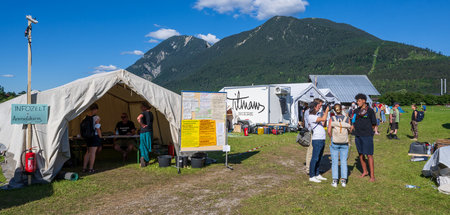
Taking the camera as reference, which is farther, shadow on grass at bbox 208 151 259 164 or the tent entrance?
the tent entrance

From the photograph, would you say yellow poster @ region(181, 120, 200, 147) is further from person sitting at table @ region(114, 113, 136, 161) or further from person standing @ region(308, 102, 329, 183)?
person standing @ region(308, 102, 329, 183)

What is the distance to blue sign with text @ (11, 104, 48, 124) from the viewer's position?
584 cm

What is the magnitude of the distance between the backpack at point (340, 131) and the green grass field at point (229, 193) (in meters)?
0.90

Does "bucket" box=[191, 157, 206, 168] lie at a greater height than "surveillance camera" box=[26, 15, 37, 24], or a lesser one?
lesser

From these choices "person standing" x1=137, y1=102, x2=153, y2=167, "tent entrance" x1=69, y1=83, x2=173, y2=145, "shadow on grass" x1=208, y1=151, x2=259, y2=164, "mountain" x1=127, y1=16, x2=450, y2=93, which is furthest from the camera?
"mountain" x1=127, y1=16, x2=450, y2=93

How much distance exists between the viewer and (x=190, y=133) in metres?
7.72

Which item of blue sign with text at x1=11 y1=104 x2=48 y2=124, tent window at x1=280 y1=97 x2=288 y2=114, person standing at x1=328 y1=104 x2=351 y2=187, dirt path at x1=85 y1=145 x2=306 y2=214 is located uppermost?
tent window at x1=280 y1=97 x2=288 y2=114

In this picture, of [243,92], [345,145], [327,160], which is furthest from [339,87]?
[345,145]

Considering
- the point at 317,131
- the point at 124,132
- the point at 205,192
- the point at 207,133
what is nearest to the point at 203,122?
the point at 207,133

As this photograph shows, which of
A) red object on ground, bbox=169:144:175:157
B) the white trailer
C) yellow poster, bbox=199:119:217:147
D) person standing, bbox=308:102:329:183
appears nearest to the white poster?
the white trailer

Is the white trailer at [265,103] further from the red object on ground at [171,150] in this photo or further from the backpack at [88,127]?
the backpack at [88,127]

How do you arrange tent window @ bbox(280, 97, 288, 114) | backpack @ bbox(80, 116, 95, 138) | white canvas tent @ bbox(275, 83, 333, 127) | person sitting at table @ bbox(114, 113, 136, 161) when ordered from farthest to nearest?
white canvas tent @ bbox(275, 83, 333, 127)
tent window @ bbox(280, 97, 288, 114)
person sitting at table @ bbox(114, 113, 136, 161)
backpack @ bbox(80, 116, 95, 138)

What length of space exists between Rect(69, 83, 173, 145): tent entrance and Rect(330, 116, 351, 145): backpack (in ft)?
20.9

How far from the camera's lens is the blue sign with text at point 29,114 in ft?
19.2
